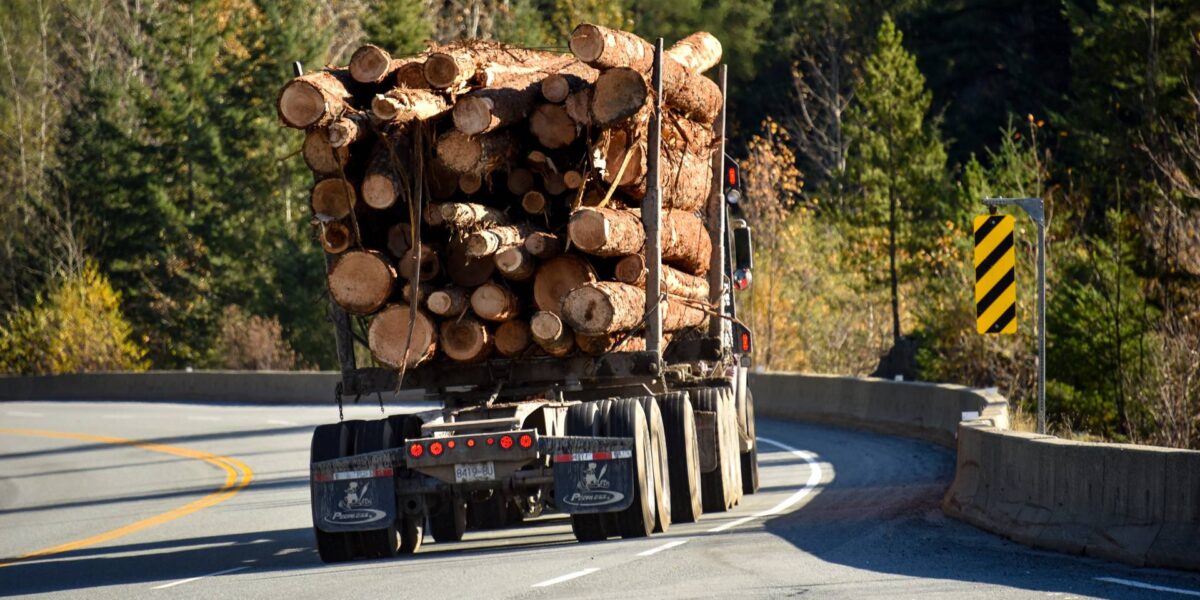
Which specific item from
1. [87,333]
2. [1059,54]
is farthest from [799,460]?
[1059,54]

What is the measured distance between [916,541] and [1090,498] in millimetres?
1418

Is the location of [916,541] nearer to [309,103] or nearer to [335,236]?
[335,236]

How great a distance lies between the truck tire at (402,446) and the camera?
13.8 m

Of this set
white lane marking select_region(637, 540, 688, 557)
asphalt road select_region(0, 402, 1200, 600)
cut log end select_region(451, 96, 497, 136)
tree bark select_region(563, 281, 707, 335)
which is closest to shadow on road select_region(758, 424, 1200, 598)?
asphalt road select_region(0, 402, 1200, 600)

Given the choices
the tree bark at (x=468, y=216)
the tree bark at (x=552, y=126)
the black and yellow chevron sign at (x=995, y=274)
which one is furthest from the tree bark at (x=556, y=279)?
the black and yellow chevron sign at (x=995, y=274)

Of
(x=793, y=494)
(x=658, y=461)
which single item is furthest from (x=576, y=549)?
(x=793, y=494)

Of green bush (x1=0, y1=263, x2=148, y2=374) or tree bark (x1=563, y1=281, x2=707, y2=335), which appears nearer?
tree bark (x1=563, y1=281, x2=707, y2=335)

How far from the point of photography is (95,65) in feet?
218

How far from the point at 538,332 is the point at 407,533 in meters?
2.01

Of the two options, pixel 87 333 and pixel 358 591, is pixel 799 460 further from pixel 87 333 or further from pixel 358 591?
pixel 87 333

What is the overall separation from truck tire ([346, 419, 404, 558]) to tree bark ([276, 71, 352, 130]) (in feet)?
7.99

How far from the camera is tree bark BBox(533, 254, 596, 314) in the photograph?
13.8m

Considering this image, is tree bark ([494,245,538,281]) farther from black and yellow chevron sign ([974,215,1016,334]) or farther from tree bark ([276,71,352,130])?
black and yellow chevron sign ([974,215,1016,334])

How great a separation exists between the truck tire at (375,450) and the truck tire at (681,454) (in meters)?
2.33
